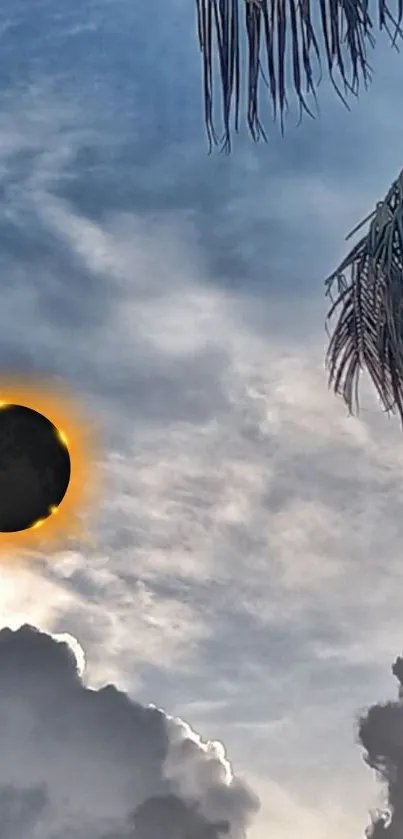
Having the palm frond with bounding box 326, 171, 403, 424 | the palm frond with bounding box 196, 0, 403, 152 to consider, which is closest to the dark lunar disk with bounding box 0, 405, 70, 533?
the palm frond with bounding box 326, 171, 403, 424

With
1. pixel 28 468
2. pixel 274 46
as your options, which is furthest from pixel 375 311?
pixel 28 468

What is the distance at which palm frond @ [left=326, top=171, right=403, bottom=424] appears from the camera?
6207 millimetres

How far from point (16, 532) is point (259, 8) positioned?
308 inches

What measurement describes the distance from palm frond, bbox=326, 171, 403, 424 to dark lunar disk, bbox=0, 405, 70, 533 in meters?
5.45

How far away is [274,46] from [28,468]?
7.59m

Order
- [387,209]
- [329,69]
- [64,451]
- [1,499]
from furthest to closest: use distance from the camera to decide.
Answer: [64,451] → [1,499] → [387,209] → [329,69]

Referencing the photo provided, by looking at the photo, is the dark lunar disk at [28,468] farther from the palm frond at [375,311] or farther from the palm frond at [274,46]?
the palm frond at [274,46]

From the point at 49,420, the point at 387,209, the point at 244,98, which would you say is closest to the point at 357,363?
the point at 387,209

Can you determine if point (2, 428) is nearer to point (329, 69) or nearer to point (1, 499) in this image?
point (1, 499)

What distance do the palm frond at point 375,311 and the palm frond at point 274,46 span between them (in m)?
1.30

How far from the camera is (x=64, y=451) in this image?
12648 millimetres

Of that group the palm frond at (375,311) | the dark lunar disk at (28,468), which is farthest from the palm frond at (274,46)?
the dark lunar disk at (28,468)

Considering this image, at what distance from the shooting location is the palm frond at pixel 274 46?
15.4ft

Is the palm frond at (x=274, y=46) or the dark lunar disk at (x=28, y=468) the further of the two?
the dark lunar disk at (x=28, y=468)
